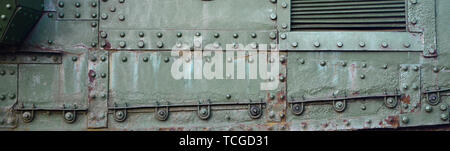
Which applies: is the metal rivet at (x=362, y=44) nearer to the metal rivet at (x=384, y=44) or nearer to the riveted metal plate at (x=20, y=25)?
the metal rivet at (x=384, y=44)

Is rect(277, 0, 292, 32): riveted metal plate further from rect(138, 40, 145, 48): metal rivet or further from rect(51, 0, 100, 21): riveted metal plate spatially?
rect(51, 0, 100, 21): riveted metal plate

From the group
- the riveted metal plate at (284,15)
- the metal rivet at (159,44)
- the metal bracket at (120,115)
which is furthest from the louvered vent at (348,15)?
the metal bracket at (120,115)

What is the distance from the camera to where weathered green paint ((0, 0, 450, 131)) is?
15.1 ft

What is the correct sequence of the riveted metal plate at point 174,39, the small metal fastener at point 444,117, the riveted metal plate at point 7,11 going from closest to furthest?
1. the riveted metal plate at point 7,11
2. the small metal fastener at point 444,117
3. the riveted metal plate at point 174,39

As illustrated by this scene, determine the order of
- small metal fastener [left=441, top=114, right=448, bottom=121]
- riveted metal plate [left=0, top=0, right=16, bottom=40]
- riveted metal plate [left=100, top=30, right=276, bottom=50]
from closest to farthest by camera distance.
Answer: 1. riveted metal plate [left=0, top=0, right=16, bottom=40]
2. small metal fastener [left=441, top=114, right=448, bottom=121]
3. riveted metal plate [left=100, top=30, right=276, bottom=50]

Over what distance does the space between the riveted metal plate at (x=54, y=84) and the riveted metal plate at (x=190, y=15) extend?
0.51 m

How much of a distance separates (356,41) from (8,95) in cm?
341

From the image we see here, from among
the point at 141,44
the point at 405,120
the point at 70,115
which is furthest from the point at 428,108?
the point at 70,115

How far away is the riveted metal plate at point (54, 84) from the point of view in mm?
4602

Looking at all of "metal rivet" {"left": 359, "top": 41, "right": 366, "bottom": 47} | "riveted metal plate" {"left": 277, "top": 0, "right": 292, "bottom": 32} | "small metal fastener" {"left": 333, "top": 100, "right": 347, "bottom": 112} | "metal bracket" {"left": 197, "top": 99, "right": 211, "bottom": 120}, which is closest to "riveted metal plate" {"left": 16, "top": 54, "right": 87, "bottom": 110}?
"metal bracket" {"left": 197, "top": 99, "right": 211, "bottom": 120}

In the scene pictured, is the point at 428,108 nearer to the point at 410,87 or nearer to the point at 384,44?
the point at 410,87

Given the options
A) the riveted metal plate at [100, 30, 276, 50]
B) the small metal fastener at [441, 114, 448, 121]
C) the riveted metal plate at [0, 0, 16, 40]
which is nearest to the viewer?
the riveted metal plate at [0, 0, 16, 40]

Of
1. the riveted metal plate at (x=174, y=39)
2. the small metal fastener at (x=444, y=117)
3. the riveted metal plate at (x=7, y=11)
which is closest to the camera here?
the riveted metal plate at (x=7, y=11)

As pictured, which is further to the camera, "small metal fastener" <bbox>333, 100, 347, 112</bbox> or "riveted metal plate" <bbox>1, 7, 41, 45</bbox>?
"small metal fastener" <bbox>333, 100, 347, 112</bbox>
